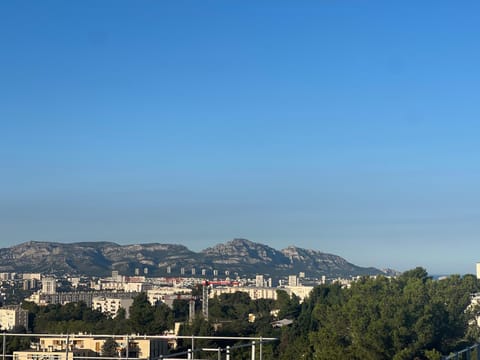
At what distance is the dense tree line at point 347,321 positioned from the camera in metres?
39.0

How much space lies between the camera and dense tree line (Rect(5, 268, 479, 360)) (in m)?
39.0

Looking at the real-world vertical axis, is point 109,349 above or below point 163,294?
below

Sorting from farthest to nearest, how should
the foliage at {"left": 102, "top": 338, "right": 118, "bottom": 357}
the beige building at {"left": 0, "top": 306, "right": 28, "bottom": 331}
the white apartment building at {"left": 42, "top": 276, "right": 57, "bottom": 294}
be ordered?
the white apartment building at {"left": 42, "top": 276, "right": 57, "bottom": 294}, the beige building at {"left": 0, "top": 306, "right": 28, "bottom": 331}, the foliage at {"left": 102, "top": 338, "right": 118, "bottom": 357}

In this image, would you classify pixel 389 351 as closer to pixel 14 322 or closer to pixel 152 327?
pixel 152 327

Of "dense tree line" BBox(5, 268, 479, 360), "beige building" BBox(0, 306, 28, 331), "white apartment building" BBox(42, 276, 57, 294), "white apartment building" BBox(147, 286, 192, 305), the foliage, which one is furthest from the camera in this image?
"white apartment building" BBox(42, 276, 57, 294)

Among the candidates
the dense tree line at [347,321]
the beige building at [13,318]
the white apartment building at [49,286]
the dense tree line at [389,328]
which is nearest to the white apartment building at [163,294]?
the white apartment building at [49,286]

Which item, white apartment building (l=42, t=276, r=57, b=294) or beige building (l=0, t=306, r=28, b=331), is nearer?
beige building (l=0, t=306, r=28, b=331)

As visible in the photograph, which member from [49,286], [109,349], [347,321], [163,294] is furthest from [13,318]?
[49,286]

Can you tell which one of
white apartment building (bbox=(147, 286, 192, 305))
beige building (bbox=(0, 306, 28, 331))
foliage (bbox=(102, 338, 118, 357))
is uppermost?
white apartment building (bbox=(147, 286, 192, 305))

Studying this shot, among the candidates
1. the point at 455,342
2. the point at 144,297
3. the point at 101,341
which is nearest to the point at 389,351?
the point at 455,342

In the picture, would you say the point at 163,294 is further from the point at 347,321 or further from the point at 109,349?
the point at 109,349

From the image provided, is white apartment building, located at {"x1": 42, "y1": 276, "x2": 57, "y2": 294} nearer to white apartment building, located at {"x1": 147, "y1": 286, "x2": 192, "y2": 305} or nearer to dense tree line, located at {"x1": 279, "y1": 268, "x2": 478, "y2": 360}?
white apartment building, located at {"x1": 147, "y1": 286, "x2": 192, "y2": 305}

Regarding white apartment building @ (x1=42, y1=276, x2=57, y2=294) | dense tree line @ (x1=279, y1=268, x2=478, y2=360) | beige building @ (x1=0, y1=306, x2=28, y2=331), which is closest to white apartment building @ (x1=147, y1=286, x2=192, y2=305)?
white apartment building @ (x1=42, y1=276, x2=57, y2=294)

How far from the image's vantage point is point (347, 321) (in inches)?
1699
